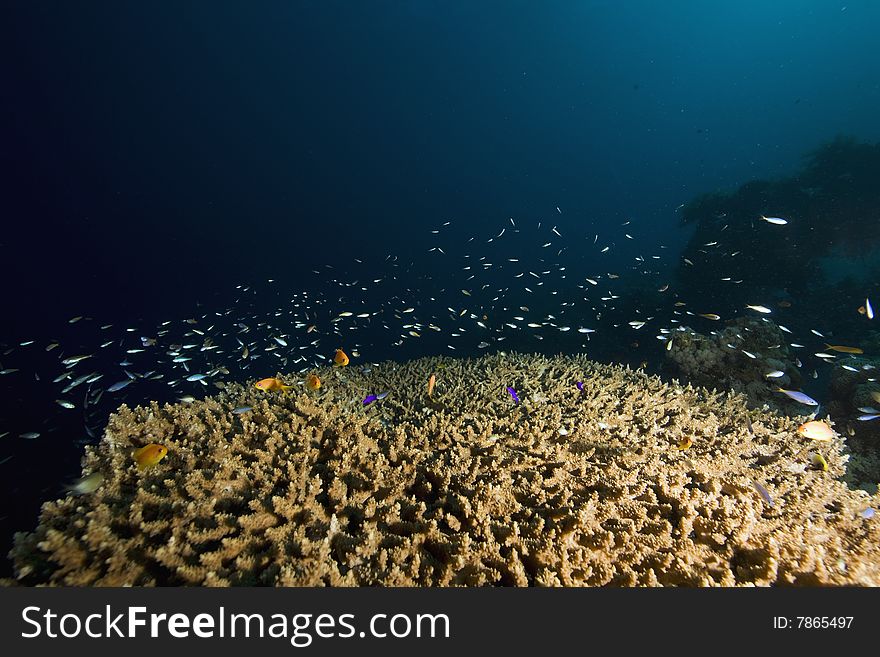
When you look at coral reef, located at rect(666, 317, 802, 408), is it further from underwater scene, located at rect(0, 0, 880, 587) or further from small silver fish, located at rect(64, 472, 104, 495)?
small silver fish, located at rect(64, 472, 104, 495)

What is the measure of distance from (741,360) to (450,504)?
32.8 ft

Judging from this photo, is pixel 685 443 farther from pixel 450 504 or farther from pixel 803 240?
pixel 803 240

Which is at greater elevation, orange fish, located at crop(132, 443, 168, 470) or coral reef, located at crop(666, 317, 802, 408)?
orange fish, located at crop(132, 443, 168, 470)

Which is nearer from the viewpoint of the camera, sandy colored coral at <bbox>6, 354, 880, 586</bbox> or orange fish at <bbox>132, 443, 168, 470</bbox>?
sandy colored coral at <bbox>6, 354, 880, 586</bbox>

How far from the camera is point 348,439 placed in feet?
13.0

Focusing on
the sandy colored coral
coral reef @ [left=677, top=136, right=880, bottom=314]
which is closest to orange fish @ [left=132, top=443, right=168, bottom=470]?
the sandy colored coral

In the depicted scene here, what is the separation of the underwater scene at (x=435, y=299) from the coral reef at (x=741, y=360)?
0.37ft

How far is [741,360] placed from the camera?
9.38m

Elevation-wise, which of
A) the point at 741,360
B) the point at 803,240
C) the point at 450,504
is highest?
the point at 803,240

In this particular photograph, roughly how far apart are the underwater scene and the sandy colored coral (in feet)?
0.11

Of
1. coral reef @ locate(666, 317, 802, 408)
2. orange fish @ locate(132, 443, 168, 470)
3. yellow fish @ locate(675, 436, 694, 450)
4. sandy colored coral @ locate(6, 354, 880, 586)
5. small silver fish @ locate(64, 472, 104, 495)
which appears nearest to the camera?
sandy colored coral @ locate(6, 354, 880, 586)

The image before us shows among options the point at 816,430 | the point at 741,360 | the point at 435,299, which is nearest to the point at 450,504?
the point at 816,430

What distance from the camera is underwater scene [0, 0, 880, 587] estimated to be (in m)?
3.04

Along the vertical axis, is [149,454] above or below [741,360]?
above
